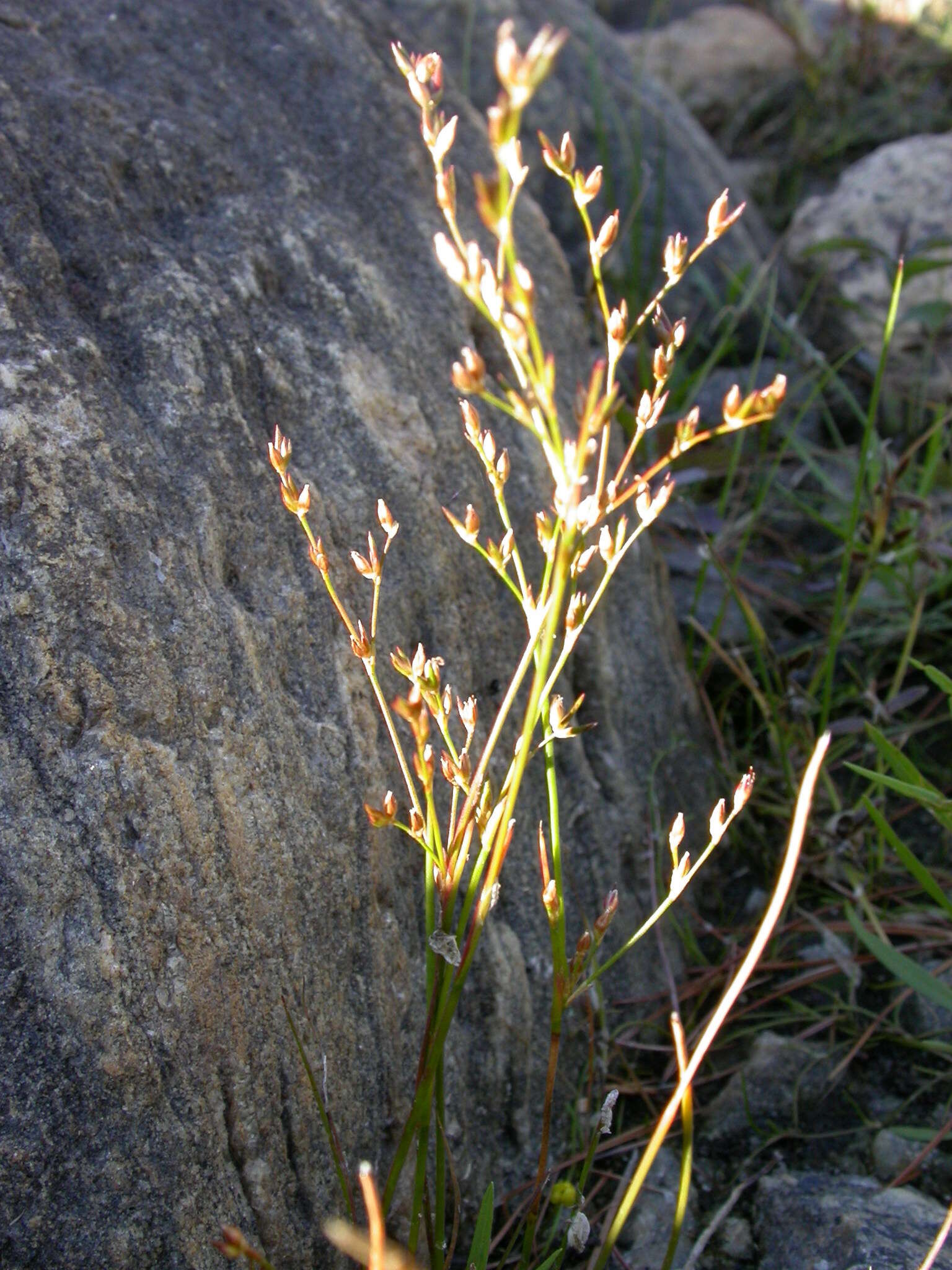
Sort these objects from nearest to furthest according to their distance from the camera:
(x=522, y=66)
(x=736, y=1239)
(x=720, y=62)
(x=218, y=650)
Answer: (x=522, y=66) < (x=218, y=650) < (x=736, y=1239) < (x=720, y=62)

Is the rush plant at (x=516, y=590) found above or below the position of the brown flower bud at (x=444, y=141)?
below

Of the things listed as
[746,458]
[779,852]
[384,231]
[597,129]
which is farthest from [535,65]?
[597,129]

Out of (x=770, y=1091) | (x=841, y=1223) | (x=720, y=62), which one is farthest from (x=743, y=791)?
(x=720, y=62)

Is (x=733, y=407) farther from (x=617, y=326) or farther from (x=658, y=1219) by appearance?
(x=658, y=1219)

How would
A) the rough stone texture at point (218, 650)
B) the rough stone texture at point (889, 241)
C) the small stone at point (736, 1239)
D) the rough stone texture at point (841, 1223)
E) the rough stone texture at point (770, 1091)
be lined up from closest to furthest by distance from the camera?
the rough stone texture at point (218, 650) → the rough stone texture at point (841, 1223) → the small stone at point (736, 1239) → the rough stone texture at point (770, 1091) → the rough stone texture at point (889, 241)

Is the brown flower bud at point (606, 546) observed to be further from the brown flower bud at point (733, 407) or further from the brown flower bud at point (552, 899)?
the brown flower bud at point (552, 899)

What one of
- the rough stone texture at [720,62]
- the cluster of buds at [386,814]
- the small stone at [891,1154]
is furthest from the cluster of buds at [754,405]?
the rough stone texture at [720,62]
